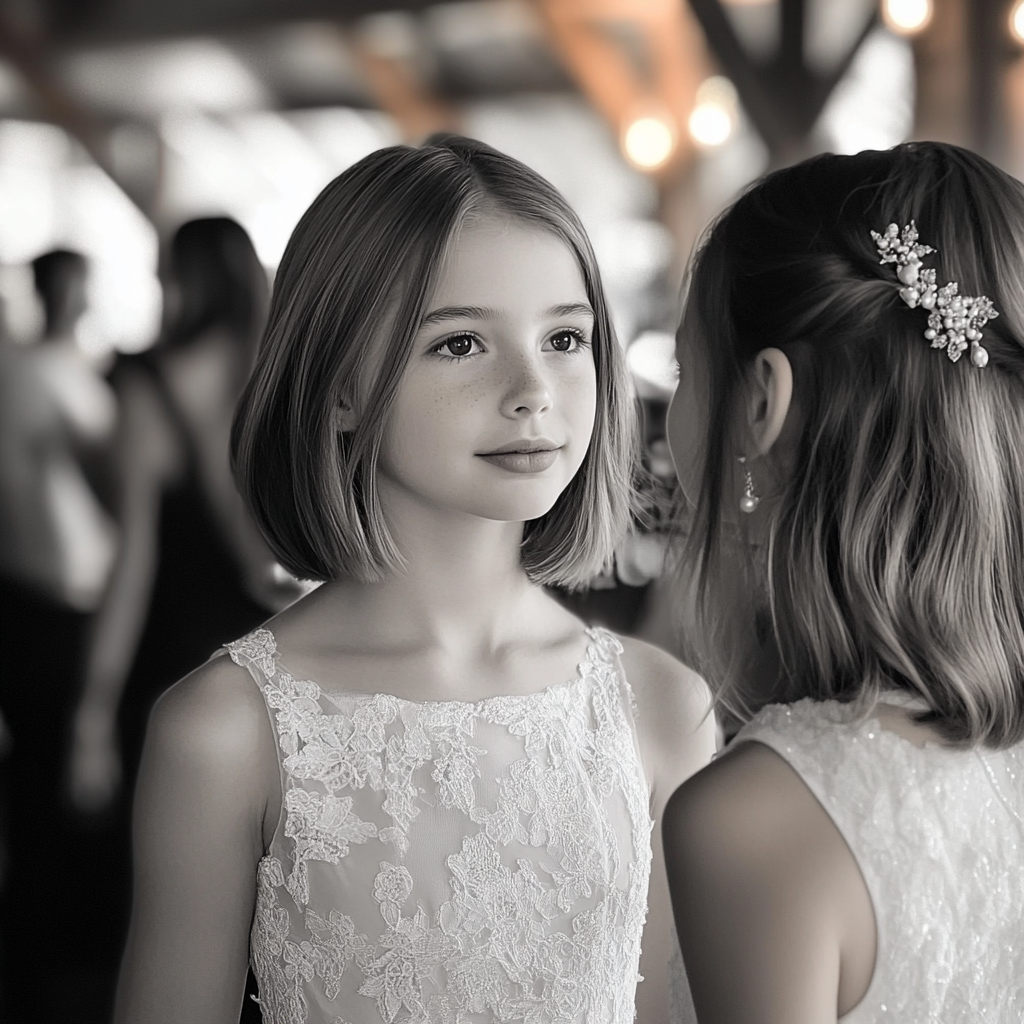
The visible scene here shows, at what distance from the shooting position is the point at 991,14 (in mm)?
3410

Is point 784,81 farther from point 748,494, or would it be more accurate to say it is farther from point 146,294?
point 748,494

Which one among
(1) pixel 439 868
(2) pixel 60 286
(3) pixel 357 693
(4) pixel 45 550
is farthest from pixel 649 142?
(1) pixel 439 868

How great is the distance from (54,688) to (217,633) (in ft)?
1.35

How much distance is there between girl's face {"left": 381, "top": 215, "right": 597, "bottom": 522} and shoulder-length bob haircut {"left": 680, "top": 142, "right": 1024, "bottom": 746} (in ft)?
1.02

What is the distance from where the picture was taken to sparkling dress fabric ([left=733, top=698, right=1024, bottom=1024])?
971 millimetres

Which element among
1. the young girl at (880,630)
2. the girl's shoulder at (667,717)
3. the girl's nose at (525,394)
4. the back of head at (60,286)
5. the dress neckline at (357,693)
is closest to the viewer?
the young girl at (880,630)

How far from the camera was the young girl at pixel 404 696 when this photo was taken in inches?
52.0

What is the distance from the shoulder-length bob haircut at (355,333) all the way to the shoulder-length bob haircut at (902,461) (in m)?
0.42

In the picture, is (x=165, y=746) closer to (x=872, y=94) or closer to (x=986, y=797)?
(x=986, y=797)

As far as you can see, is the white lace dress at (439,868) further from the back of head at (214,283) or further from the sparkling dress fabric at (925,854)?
the back of head at (214,283)

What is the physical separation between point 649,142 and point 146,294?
4.64 ft

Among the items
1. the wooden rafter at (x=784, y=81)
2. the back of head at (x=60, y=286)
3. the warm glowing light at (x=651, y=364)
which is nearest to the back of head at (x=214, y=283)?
the back of head at (x=60, y=286)

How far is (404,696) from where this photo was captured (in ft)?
4.72

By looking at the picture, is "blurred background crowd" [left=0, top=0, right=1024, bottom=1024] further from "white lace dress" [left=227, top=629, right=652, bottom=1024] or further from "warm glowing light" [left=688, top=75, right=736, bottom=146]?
"white lace dress" [left=227, top=629, right=652, bottom=1024]
